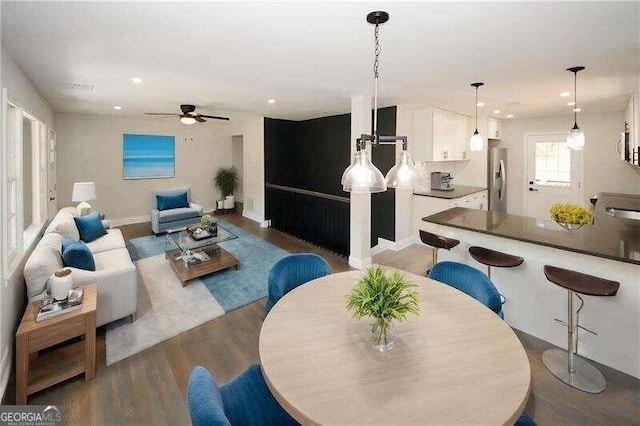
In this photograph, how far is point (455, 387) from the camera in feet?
3.87

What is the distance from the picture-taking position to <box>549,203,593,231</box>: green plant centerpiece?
2600 millimetres

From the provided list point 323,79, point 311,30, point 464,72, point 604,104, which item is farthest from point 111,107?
point 604,104

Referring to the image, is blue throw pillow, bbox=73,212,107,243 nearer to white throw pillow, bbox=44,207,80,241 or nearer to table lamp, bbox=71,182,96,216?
white throw pillow, bbox=44,207,80,241

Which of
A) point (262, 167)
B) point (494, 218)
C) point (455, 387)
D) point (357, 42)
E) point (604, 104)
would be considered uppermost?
point (604, 104)

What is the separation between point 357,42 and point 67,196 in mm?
6849

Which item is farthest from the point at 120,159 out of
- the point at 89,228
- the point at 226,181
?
the point at 89,228

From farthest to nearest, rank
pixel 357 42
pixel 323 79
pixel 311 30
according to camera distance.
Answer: pixel 323 79 < pixel 357 42 < pixel 311 30

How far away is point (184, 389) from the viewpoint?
2.19 metres

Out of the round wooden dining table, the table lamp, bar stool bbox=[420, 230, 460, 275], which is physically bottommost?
Result: the round wooden dining table

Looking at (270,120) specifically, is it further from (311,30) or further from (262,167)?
(311,30)

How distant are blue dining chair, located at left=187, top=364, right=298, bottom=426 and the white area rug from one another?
1.60m

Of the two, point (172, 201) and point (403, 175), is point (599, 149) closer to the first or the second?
point (403, 175)

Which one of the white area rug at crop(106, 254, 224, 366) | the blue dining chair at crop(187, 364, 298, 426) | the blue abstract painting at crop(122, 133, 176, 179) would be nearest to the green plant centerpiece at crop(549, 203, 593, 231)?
the blue dining chair at crop(187, 364, 298, 426)

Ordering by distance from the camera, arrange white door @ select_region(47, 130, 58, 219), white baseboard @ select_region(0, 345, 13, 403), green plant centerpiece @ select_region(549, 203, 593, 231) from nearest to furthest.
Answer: white baseboard @ select_region(0, 345, 13, 403) < green plant centerpiece @ select_region(549, 203, 593, 231) < white door @ select_region(47, 130, 58, 219)
